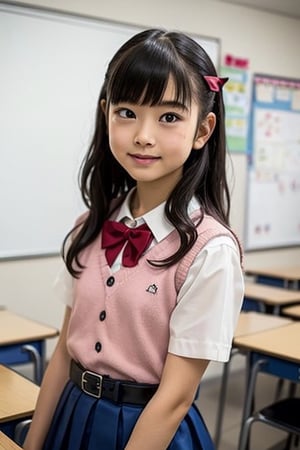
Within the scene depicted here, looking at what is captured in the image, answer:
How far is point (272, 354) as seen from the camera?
2.26 metres

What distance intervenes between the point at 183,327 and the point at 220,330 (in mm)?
64

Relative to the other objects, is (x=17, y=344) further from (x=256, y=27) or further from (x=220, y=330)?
(x=256, y=27)

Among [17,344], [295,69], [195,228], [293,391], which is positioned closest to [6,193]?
[17,344]

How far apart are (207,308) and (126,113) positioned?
372 millimetres

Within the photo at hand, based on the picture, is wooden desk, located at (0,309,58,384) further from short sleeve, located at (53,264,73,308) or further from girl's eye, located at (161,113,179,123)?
girl's eye, located at (161,113,179,123)

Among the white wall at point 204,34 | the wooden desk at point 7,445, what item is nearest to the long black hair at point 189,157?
the wooden desk at point 7,445

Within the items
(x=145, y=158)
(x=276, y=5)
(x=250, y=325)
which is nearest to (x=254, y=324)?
(x=250, y=325)

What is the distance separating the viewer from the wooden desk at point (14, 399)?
1590 mm

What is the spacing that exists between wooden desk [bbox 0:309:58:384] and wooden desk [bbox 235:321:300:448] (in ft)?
2.69

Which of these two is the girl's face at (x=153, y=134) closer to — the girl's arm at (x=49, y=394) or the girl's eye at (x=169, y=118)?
the girl's eye at (x=169, y=118)

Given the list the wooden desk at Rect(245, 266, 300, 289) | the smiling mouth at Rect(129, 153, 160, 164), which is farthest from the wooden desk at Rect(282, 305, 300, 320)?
the smiling mouth at Rect(129, 153, 160, 164)

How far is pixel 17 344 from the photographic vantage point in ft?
7.80

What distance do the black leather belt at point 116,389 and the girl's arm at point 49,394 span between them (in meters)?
0.14

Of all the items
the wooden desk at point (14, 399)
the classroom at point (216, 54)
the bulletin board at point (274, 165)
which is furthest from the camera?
the bulletin board at point (274, 165)
